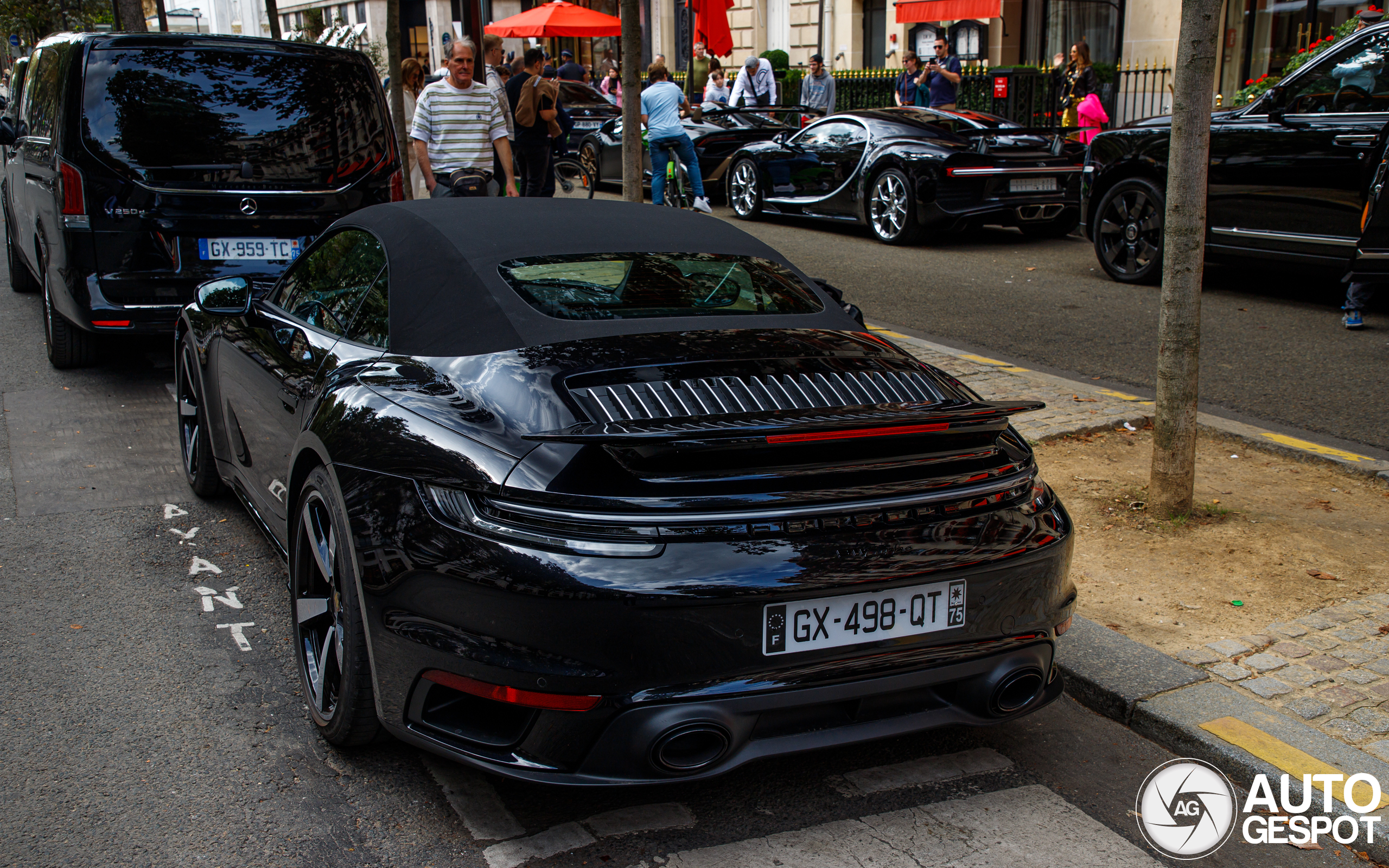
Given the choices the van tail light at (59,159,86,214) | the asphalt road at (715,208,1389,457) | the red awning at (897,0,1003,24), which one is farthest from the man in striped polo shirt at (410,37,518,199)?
the red awning at (897,0,1003,24)

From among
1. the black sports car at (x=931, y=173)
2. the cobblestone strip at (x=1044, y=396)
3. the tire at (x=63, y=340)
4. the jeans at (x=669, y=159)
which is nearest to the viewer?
the cobblestone strip at (x=1044, y=396)

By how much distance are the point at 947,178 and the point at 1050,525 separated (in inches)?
371

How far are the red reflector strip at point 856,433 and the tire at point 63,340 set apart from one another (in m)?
6.29

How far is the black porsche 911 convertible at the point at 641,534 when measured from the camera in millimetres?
2432

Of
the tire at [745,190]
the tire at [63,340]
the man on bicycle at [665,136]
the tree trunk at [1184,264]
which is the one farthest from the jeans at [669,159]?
the tree trunk at [1184,264]

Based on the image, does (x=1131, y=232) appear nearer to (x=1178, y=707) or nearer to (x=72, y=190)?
(x=1178, y=707)

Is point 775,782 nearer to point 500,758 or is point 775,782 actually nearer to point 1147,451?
point 500,758

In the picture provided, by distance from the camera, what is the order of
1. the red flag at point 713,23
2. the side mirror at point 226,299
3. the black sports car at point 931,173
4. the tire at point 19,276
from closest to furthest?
1. the side mirror at point 226,299
2. the tire at point 19,276
3. the black sports car at point 931,173
4. the red flag at point 713,23

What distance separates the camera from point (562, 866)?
262 cm

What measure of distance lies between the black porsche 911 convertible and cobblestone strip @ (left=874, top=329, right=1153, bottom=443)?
284 cm

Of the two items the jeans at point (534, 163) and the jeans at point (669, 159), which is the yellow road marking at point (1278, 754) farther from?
the jeans at point (669, 159)

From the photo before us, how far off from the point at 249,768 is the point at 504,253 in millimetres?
1541

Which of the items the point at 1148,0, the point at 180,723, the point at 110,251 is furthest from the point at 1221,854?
the point at 1148,0

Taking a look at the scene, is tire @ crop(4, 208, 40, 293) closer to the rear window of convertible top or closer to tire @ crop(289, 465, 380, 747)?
tire @ crop(289, 465, 380, 747)
